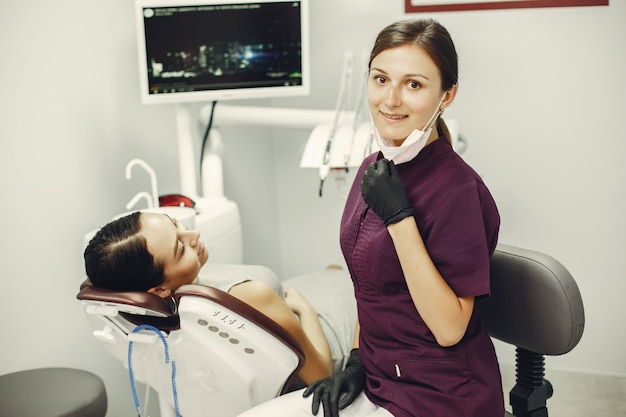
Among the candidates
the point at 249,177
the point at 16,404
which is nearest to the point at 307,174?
the point at 249,177

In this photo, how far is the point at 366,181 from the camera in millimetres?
1230

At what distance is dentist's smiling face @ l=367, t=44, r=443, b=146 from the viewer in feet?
3.99

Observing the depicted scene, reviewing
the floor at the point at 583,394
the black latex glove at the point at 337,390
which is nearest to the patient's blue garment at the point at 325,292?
the black latex glove at the point at 337,390

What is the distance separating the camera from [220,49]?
2055 mm

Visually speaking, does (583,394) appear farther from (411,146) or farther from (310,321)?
(411,146)

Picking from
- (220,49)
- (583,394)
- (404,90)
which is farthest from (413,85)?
(583,394)

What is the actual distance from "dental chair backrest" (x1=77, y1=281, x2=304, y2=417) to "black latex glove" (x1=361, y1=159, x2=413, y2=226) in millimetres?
307

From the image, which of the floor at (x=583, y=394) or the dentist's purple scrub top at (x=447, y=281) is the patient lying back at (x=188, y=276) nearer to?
the dentist's purple scrub top at (x=447, y=281)

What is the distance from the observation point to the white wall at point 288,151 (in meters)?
1.83

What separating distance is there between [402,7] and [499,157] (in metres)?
0.71

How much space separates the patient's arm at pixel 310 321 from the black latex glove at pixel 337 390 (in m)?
0.21

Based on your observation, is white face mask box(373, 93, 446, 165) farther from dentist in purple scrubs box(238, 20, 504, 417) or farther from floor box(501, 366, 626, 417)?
floor box(501, 366, 626, 417)

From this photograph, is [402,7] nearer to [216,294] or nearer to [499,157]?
[499,157]

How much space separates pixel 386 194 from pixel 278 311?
39 centimetres
